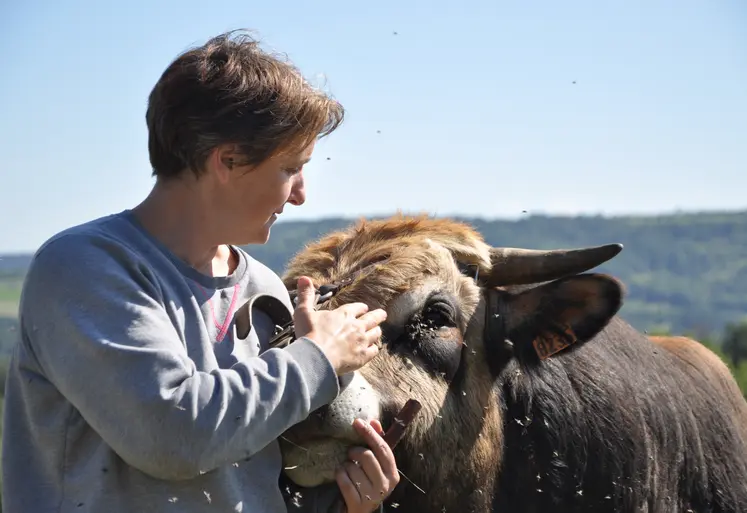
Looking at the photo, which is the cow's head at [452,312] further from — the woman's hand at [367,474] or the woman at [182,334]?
the woman at [182,334]

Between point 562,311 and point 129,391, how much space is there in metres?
2.88

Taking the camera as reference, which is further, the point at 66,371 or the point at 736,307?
the point at 736,307

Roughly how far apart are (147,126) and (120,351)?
973mm

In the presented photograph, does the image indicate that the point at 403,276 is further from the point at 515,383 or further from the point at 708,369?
the point at 708,369

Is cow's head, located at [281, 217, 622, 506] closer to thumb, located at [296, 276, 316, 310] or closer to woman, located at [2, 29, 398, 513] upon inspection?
thumb, located at [296, 276, 316, 310]

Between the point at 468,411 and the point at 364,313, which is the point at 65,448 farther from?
the point at 468,411

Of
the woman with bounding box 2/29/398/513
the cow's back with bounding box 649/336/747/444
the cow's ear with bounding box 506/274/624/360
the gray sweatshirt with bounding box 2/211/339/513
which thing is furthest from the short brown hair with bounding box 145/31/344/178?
the cow's back with bounding box 649/336/747/444

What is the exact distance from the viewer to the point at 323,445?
4.20 m

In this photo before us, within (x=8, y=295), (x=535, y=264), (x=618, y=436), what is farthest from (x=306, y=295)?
(x=8, y=295)

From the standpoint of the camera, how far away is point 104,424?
3.18m

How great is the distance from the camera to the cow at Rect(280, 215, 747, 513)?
16.5 ft

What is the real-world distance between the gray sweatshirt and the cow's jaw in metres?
0.51

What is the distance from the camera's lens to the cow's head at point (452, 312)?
494 cm

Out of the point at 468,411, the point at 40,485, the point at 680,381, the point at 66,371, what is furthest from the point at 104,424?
the point at 680,381
